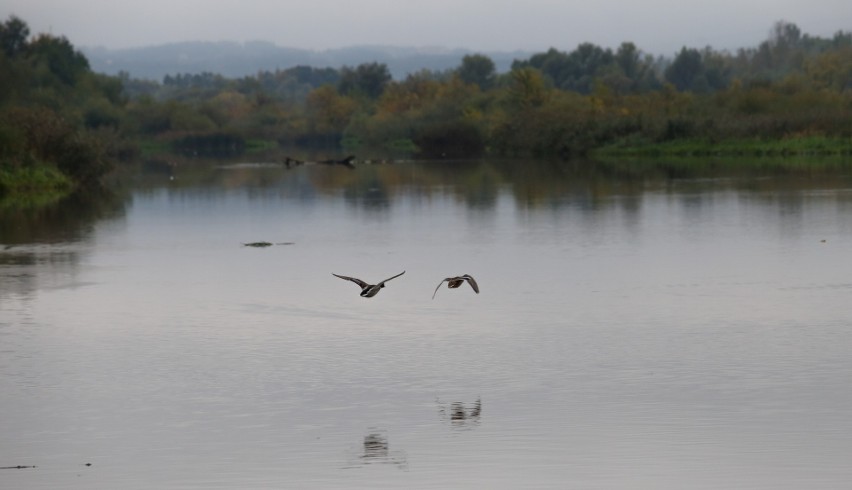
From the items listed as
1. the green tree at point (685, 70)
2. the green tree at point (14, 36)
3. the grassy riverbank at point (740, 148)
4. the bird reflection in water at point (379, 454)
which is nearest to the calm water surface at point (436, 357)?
the bird reflection in water at point (379, 454)

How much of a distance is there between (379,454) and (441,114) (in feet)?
291

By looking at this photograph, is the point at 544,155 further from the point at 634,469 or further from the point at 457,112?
the point at 634,469

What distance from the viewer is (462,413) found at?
11.0 meters

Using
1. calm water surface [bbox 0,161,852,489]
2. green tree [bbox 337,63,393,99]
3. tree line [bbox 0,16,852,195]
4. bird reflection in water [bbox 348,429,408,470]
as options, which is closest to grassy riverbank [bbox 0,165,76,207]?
tree line [bbox 0,16,852,195]

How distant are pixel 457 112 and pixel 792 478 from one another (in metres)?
88.4

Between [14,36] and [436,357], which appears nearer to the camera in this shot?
[436,357]

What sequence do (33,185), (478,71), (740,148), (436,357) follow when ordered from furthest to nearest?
(478,71) < (740,148) < (33,185) < (436,357)

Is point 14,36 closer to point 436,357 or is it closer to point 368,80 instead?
point 368,80

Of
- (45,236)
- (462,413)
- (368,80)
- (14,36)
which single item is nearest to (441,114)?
(14,36)

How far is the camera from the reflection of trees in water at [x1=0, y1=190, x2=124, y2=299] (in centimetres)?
2111

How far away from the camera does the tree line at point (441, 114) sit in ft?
198

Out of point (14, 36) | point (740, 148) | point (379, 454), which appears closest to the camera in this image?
point (379, 454)

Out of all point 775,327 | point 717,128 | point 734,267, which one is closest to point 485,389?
point 775,327

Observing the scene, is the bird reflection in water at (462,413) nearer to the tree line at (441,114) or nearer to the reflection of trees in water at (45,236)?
the reflection of trees in water at (45,236)
